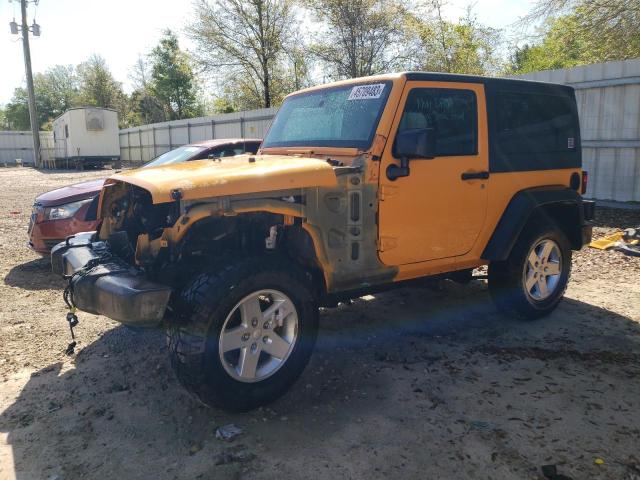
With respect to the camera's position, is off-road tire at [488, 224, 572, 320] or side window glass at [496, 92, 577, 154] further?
off-road tire at [488, 224, 572, 320]

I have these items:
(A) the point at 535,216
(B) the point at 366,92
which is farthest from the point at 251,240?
(A) the point at 535,216

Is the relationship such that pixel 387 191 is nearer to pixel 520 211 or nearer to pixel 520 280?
pixel 520 211

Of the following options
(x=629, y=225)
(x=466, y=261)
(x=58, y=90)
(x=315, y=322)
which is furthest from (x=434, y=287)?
(x=58, y=90)

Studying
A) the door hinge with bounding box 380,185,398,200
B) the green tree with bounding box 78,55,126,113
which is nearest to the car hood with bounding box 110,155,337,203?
the door hinge with bounding box 380,185,398,200

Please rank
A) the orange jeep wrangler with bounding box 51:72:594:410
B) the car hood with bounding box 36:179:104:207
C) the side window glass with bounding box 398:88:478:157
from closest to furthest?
the orange jeep wrangler with bounding box 51:72:594:410 < the side window glass with bounding box 398:88:478:157 < the car hood with bounding box 36:179:104:207

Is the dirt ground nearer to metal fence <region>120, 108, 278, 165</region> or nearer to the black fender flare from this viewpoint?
the black fender flare

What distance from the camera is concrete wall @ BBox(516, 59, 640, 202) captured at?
9.70 meters

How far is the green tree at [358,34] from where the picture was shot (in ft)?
76.4

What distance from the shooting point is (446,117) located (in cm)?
414

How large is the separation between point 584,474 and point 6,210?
530 inches

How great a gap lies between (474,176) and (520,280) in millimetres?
1117

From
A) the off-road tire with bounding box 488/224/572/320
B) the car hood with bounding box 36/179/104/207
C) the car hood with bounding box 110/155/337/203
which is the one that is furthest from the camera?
the car hood with bounding box 36/179/104/207

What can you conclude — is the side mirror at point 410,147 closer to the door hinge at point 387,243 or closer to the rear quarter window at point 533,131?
the door hinge at point 387,243

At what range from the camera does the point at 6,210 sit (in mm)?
12648
